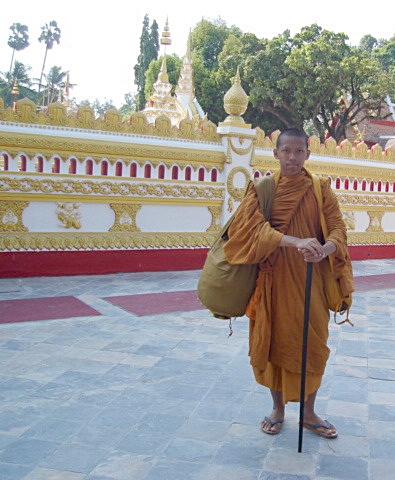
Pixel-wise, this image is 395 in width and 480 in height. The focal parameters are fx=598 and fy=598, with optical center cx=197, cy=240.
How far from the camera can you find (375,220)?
32.3 ft

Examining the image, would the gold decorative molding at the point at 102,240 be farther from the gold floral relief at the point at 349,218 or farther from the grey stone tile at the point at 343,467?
the grey stone tile at the point at 343,467

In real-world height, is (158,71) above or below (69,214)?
above

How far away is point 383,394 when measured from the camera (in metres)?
3.88

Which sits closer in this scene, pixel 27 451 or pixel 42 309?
pixel 27 451

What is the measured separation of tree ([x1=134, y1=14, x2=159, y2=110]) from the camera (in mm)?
39175

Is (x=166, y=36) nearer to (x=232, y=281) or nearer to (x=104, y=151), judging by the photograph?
(x=104, y=151)

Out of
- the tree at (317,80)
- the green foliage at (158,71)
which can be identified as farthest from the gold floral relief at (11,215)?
the green foliage at (158,71)

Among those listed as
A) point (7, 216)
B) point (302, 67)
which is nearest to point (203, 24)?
point (302, 67)

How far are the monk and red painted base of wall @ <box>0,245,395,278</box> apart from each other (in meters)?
4.54

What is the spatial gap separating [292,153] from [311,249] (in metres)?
0.55

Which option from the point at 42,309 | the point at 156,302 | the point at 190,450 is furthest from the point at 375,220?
the point at 190,450

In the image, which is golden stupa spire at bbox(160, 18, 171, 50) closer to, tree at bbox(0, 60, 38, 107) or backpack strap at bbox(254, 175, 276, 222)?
backpack strap at bbox(254, 175, 276, 222)

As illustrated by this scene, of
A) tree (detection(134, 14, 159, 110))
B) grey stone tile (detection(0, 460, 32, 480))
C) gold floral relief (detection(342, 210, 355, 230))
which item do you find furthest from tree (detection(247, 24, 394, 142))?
grey stone tile (detection(0, 460, 32, 480))

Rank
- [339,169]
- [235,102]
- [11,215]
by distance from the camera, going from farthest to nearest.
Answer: [339,169], [235,102], [11,215]
